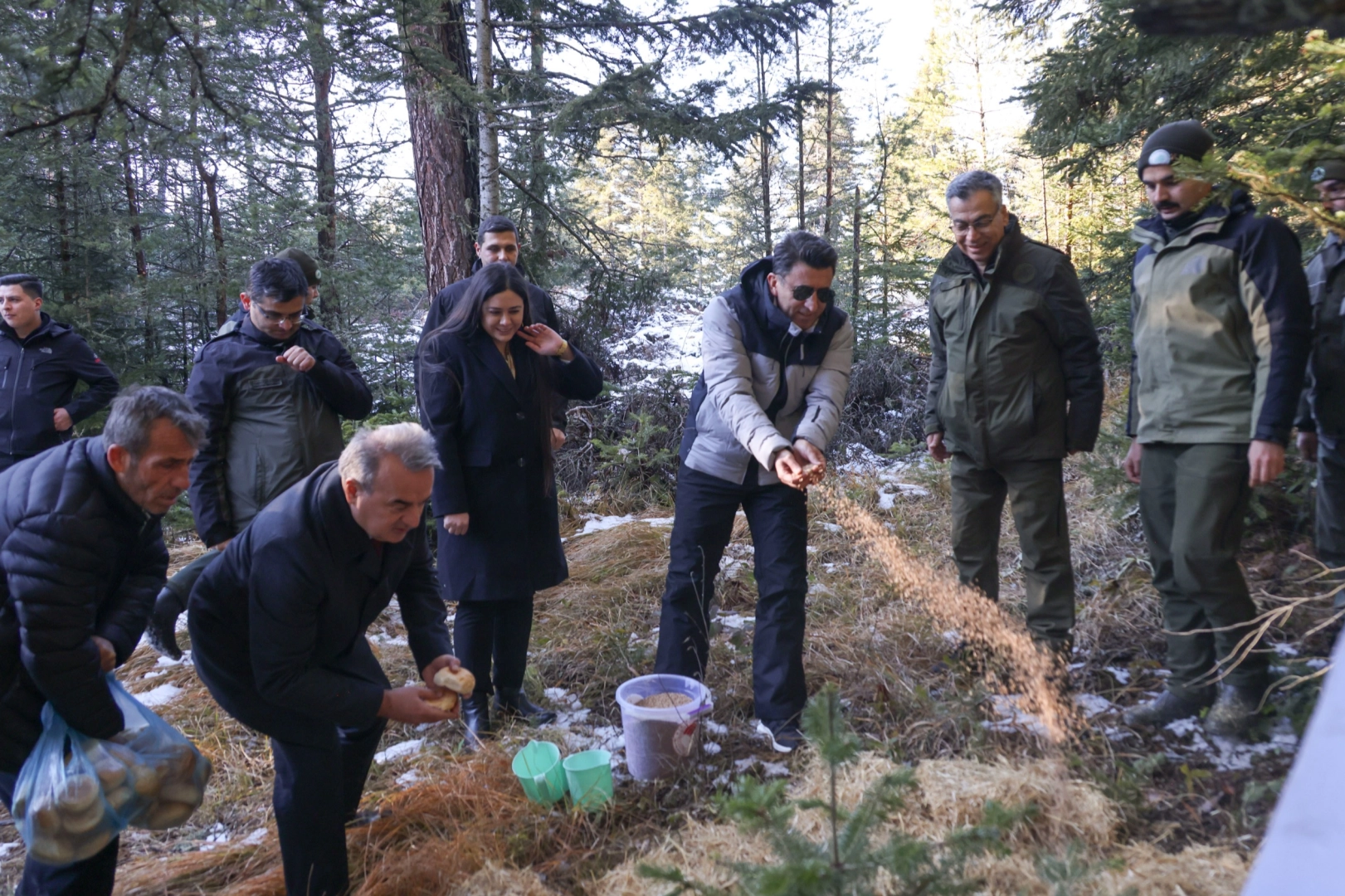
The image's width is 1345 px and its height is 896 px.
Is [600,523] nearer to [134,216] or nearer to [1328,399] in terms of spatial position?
[1328,399]

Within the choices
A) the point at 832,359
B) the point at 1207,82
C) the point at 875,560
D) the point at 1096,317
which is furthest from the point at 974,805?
the point at 1096,317

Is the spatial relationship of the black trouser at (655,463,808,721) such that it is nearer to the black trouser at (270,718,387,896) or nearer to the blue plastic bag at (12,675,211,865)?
the black trouser at (270,718,387,896)

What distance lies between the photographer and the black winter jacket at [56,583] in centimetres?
209

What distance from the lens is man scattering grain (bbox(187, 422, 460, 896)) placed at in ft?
7.51

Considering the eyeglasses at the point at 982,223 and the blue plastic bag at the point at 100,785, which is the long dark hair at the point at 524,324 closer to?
the blue plastic bag at the point at 100,785

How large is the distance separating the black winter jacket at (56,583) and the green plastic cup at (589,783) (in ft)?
4.78

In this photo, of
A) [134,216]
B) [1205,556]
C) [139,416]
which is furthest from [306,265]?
[134,216]

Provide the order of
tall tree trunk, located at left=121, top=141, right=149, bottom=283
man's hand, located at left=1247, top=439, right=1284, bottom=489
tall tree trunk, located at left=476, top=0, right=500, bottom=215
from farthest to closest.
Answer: tall tree trunk, located at left=121, top=141, right=149, bottom=283, tall tree trunk, located at left=476, top=0, right=500, bottom=215, man's hand, located at left=1247, top=439, right=1284, bottom=489

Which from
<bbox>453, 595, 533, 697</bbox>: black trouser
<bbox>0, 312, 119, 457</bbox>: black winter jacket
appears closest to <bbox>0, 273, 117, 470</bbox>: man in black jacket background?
<bbox>0, 312, 119, 457</bbox>: black winter jacket

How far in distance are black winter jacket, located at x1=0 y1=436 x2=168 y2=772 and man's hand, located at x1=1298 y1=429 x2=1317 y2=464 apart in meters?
4.50

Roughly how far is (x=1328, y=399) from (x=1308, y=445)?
0.86 ft

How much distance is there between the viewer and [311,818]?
95.1 inches

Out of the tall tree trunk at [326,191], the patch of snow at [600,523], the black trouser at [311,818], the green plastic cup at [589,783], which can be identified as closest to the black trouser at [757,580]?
the green plastic cup at [589,783]

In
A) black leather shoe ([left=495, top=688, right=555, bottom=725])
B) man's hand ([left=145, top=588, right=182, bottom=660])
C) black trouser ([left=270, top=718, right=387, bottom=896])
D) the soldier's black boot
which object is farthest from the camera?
black leather shoe ([left=495, top=688, right=555, bottom=725])
